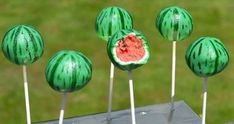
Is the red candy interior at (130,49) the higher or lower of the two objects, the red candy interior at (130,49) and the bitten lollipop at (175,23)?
the lower

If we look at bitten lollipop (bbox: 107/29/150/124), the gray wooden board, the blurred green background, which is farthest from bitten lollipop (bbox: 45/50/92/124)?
the blurred green background

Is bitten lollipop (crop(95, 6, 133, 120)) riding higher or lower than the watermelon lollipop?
higher

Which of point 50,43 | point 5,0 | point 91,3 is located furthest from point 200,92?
point 5,0

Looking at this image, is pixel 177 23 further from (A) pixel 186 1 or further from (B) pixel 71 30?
(A) pixel 186 1

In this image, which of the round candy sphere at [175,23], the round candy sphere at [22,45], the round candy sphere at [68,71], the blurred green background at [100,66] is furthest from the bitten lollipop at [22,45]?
the blurred green background at [100,66]

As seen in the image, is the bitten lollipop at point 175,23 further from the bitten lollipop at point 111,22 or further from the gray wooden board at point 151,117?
the gray wooden board at point 151,117

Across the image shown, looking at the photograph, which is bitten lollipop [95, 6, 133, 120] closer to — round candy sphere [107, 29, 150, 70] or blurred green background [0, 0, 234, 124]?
round candy sphere [107, 29, 150, 70]

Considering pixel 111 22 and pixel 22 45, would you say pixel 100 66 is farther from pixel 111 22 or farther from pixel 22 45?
pixel 22 45

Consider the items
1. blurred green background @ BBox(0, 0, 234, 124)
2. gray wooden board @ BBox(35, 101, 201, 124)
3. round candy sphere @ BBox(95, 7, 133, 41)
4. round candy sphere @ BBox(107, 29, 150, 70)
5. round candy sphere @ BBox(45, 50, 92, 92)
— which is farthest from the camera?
blurred green background @ BBox(0, 0, 234, 124)
